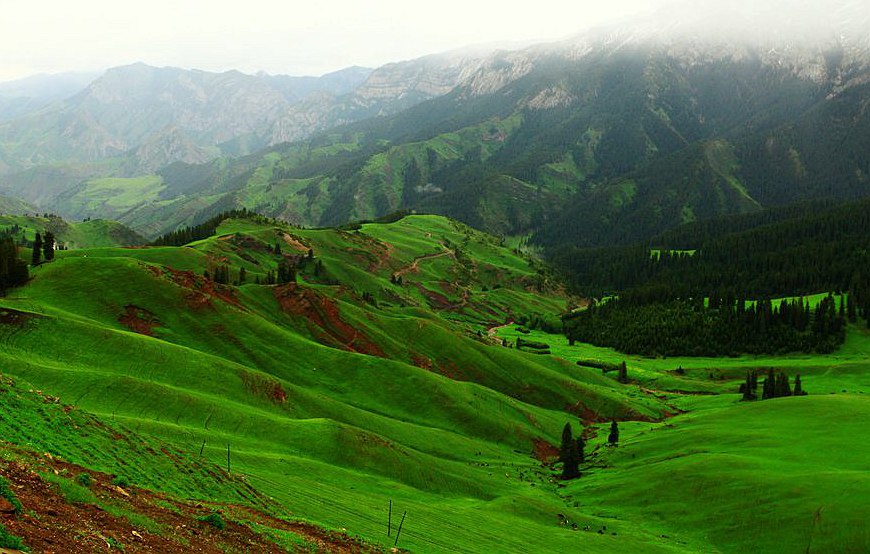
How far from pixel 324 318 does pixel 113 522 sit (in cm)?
12915

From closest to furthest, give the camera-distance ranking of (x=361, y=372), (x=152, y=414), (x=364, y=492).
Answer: (x=364, y=492) < (x=152, y=414) < (x=361, y=372)

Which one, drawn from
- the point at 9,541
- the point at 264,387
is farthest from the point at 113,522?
the point at 264,387

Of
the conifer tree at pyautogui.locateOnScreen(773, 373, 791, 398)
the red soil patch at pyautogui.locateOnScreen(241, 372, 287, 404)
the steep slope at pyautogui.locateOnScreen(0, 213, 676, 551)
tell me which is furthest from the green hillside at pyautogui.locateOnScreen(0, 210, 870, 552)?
the conifer tree at pyautogui.locateOnScreen(773, 373, 791, 398)

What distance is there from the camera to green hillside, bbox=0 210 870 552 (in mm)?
60125

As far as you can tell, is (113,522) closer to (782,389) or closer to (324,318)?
(324,318)

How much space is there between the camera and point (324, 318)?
524 ft

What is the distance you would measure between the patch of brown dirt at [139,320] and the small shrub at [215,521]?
87.5m

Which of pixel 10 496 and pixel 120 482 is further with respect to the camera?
pixel 120 482

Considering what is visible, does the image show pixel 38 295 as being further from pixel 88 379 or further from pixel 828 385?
pixel 828 385

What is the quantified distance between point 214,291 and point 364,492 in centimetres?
8779

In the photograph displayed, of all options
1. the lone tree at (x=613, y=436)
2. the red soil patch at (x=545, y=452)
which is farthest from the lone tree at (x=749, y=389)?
the red soil patch at (x=545, y=452)

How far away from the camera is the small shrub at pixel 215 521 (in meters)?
36.9

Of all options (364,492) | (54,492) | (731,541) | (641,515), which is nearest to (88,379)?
(364,492)

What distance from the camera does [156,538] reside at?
104ft
